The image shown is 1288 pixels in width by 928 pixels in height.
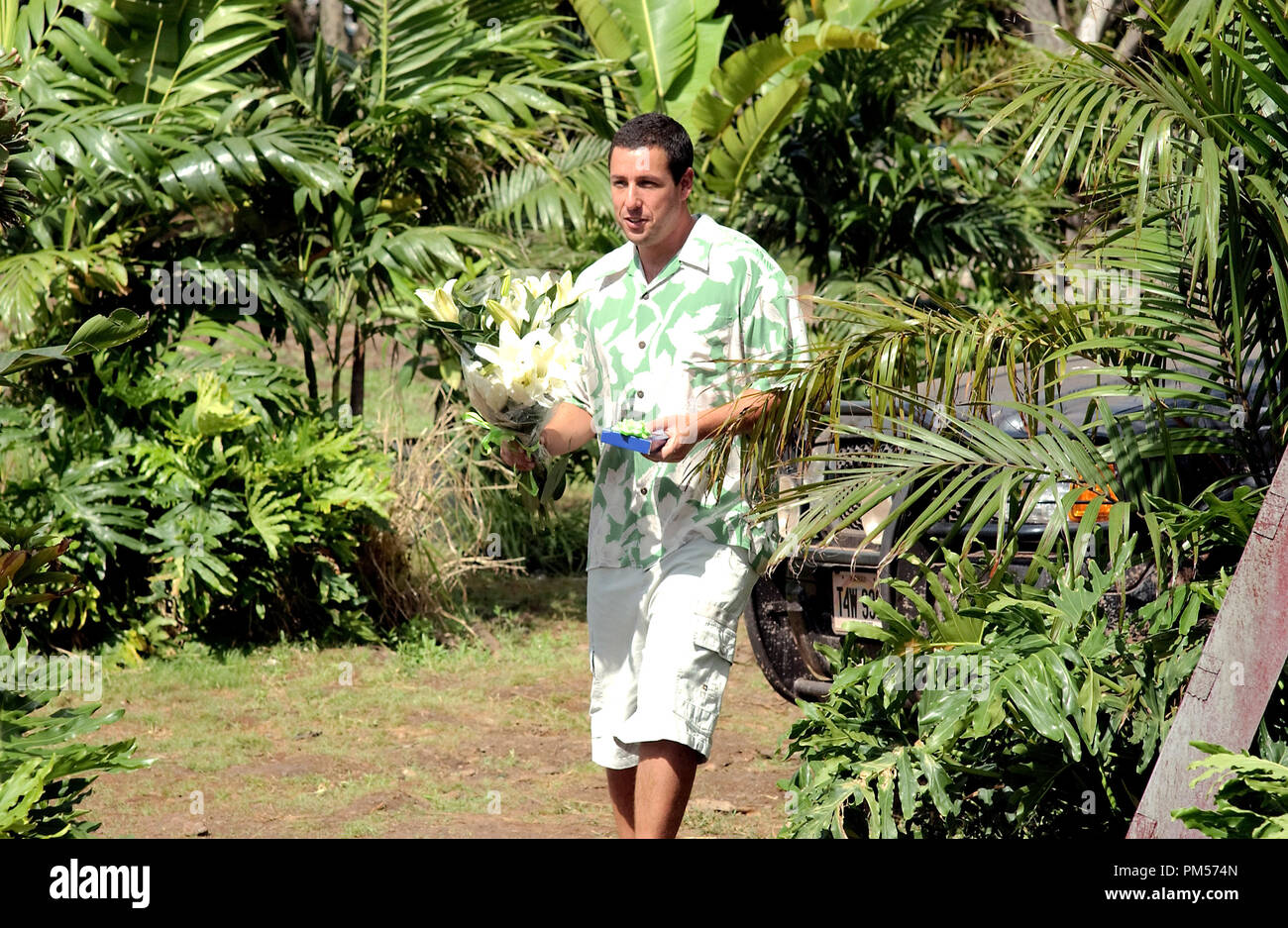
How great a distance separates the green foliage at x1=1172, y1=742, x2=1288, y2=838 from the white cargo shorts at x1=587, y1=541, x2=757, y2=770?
1.20 metres

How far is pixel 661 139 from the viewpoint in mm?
3764

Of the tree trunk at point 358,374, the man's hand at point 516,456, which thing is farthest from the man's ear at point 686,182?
the tree trunk at point 358,374

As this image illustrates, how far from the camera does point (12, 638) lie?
6.74m

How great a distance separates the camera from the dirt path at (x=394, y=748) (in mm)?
5273

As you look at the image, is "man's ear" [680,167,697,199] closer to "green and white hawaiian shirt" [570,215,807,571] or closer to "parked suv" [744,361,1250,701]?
"green and white hawaiian shirt" [570,215,807,571]

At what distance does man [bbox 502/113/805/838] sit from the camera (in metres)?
3.73

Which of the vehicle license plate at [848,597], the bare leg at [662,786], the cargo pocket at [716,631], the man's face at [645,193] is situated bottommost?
the bare leg at [662,786]

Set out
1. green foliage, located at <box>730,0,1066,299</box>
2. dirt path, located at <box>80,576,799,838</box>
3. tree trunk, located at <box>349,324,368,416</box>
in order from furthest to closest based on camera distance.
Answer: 1. green foliage, located at <box>730,0,1066,299</box>
2. tree trunk, located at <box>349,324,368,416</box>
3. dirt path, located at <box>80,576,799,838</box>

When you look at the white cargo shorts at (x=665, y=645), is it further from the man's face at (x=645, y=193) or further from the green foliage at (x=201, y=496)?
the green foliage at (x=201, y=496)

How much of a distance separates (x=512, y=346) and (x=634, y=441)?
1.31 ft

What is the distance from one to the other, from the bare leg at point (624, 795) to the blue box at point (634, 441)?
941 millimetres

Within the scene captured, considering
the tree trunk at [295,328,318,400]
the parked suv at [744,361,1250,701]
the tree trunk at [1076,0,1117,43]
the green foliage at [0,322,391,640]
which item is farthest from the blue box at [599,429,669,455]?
the tree trunk at [1076,0,1117,43]

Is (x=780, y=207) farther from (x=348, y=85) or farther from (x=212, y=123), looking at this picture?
(x=212, y=123)
